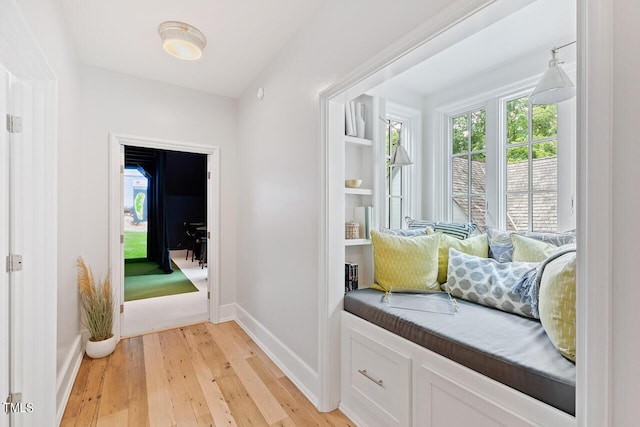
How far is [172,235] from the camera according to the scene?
8.08 m

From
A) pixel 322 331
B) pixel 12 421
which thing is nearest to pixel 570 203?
pixel 322 331

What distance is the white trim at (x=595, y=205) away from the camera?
2.48ft

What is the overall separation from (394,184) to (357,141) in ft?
2.61

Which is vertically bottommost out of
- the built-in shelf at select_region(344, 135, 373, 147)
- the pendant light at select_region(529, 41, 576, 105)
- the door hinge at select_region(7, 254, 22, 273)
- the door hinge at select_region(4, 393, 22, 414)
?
the door hinge at select_region(4, 393, 22, 414)

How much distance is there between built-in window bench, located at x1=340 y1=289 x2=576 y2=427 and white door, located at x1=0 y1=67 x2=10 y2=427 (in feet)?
5.65

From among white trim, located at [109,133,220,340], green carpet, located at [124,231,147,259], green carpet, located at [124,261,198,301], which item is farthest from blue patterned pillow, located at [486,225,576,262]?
green carpet, located at [124,231,147,259]

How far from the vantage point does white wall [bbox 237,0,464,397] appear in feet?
5.20

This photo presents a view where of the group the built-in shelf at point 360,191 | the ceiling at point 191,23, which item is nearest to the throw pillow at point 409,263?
the built-in shelf at point 360,191

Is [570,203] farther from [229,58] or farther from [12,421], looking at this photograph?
[12,421]

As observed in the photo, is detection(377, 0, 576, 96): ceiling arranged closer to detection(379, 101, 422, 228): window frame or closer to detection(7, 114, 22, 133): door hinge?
detection(379, 101, 422, 228): window frame

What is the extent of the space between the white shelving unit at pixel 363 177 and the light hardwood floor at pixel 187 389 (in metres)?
0.98

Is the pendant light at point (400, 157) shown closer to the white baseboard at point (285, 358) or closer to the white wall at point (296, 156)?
the white wall at point (296, 156)

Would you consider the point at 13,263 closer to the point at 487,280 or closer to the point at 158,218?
the point at 487,280

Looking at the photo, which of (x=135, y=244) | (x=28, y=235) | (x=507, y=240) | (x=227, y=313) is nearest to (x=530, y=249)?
(x=507, y=240)
